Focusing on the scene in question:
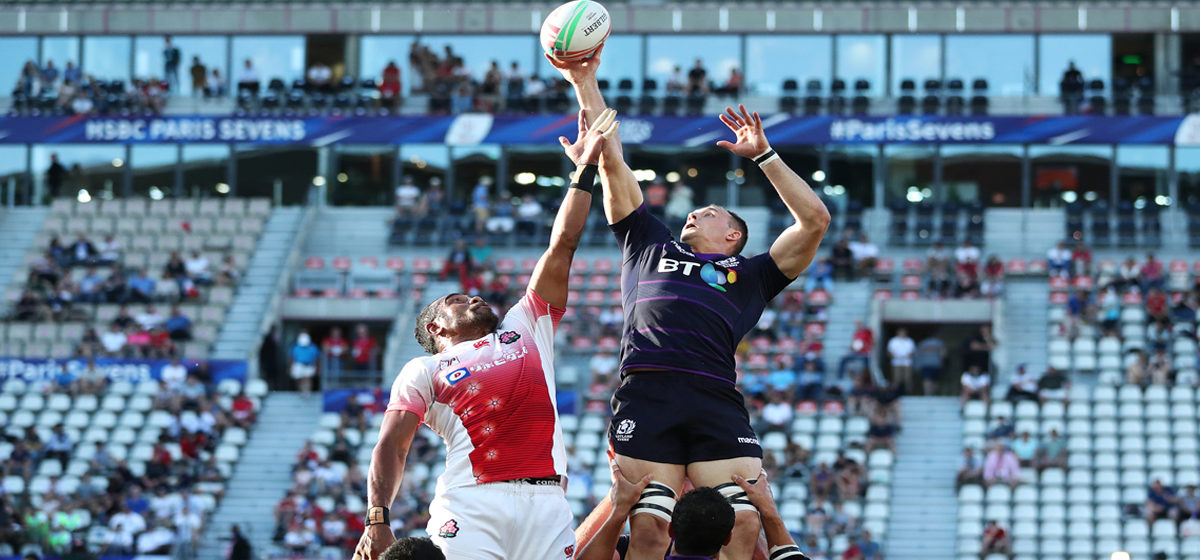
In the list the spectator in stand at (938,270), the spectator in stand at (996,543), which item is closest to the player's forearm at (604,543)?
the spectator in stand at (996,543)

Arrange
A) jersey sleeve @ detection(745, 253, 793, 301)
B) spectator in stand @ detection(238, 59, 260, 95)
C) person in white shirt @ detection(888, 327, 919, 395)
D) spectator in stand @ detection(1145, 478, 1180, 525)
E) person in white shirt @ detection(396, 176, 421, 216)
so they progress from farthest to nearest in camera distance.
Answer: spectator in stand @ detection(238, 59, 260, 95) < person in white shirt @ detection(396, 176, 421, 216) < person in white shirt @ detection(888, 327, 919, 395) < spectator in stand @ detection(1145, 478, 1180, 525) < jersey sleeve @ detection(745, 253, 793, 301)

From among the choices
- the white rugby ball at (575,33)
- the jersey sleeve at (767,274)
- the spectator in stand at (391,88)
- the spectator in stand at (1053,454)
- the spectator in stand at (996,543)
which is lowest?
the spectator in stand at (996,543)

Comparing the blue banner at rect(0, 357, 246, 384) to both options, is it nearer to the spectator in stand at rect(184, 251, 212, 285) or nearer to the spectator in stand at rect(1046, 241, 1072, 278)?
the spectator in stand at rect(184, 251, 212, 285)

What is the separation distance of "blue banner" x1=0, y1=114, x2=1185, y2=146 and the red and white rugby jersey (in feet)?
77.7

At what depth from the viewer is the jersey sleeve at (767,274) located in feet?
23.9

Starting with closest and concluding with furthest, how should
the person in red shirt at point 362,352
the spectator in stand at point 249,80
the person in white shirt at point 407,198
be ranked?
1. the person in red shirt at point 362,352
2. the person in white shirt at point 407,198
3. the spectator in stand at point 249,80

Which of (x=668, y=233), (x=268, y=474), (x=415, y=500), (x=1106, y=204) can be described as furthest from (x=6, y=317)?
(x=668, y=233)

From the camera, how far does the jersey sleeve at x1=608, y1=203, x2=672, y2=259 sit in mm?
7398

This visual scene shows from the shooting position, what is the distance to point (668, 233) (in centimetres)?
740

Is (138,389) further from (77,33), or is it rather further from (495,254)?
(77,33)

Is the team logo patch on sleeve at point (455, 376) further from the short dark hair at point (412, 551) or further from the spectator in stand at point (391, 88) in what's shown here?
the spectator in stand at point (391, 88)

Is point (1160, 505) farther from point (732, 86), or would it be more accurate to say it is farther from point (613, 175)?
point (613, 175)

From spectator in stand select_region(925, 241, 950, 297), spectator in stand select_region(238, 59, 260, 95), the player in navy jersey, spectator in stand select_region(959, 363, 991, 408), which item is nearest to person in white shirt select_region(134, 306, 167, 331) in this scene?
spectator in stand select_region(238, 59, 260, 95)

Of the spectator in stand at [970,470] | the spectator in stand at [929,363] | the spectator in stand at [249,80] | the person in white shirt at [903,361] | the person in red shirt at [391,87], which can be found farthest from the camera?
the spectator in stand at [249,80]
